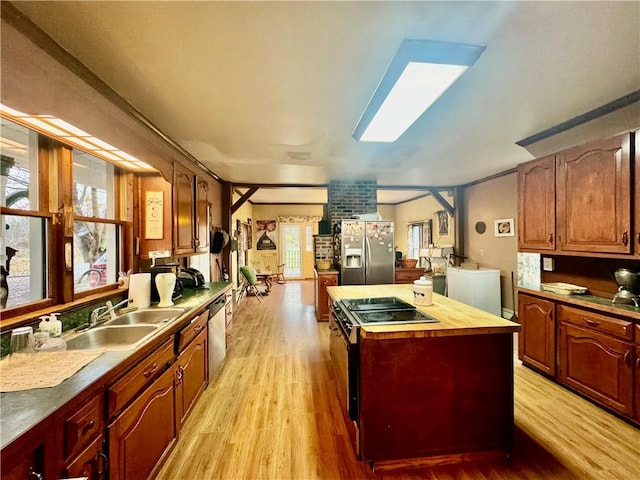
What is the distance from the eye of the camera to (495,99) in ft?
7.06

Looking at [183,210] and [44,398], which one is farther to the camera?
[183,210]

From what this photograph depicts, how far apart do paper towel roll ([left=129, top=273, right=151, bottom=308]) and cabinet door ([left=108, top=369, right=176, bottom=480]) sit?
2.42ft

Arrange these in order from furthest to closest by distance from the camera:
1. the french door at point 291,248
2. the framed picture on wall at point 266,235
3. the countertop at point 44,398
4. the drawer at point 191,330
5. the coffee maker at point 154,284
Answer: the french door at point 291,248 → the framed picture on wall at point 266,235 → the coffee maker at point 154,284 → the drawer at point 191,330 → the countertop at point 44,398

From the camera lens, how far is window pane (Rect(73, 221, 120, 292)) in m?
1.95

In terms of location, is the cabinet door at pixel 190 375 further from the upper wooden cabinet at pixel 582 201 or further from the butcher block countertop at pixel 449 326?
the upper wooden cabinet at pixel 582 201

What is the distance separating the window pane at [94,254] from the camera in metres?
1.95

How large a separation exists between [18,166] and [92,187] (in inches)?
24.0

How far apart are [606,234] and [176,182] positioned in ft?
12.3

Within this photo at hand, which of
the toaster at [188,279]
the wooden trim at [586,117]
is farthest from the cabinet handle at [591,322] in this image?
the toaster at [188,279]

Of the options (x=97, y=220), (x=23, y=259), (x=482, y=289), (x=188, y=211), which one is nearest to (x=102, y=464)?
(x=23, y=259)

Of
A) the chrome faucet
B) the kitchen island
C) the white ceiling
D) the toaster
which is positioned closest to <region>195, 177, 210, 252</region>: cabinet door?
the toaster

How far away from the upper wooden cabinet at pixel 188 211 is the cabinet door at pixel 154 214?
70mm

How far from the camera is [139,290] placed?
7.12 ft

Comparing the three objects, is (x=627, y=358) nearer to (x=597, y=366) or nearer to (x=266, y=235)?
(x=597, y=366)
